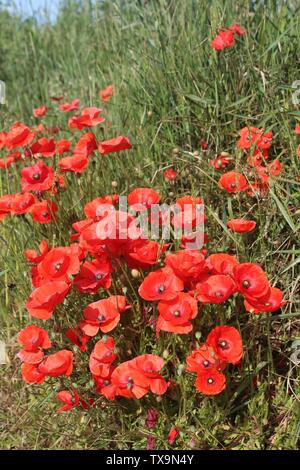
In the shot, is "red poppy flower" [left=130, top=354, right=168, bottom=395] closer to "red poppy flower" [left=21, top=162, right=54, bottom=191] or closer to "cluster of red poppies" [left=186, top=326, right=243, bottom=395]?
"cluster of red poppies" [left=186, top=326, right=243, bottom=395]

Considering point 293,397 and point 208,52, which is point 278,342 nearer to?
point 293,397

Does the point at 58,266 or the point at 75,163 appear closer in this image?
the point at 58,266

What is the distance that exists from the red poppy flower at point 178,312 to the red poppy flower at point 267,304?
142 millimetres

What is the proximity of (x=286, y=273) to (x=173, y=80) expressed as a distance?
42.0 inches

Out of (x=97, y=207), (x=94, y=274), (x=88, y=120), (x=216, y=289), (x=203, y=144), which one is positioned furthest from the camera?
(x=203, y=144)

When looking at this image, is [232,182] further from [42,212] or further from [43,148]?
[43,148]

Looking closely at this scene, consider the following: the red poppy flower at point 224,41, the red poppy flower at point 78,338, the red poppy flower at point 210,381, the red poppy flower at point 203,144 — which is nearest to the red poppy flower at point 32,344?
the red poppy flower at point 78,338

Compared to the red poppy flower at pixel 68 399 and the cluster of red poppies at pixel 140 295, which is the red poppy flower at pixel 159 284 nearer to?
the cluster of red poppies at pixel 140 295

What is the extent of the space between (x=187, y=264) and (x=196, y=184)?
0.83 meters

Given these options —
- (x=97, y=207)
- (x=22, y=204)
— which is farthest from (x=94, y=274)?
(x=22, y=204)

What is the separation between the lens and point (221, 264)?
1.74m

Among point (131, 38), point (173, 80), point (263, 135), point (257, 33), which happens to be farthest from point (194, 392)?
point (131, 38)

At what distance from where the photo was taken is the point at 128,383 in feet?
5.50

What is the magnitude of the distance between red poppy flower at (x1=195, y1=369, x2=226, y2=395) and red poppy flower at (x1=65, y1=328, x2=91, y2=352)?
381 millimetres
